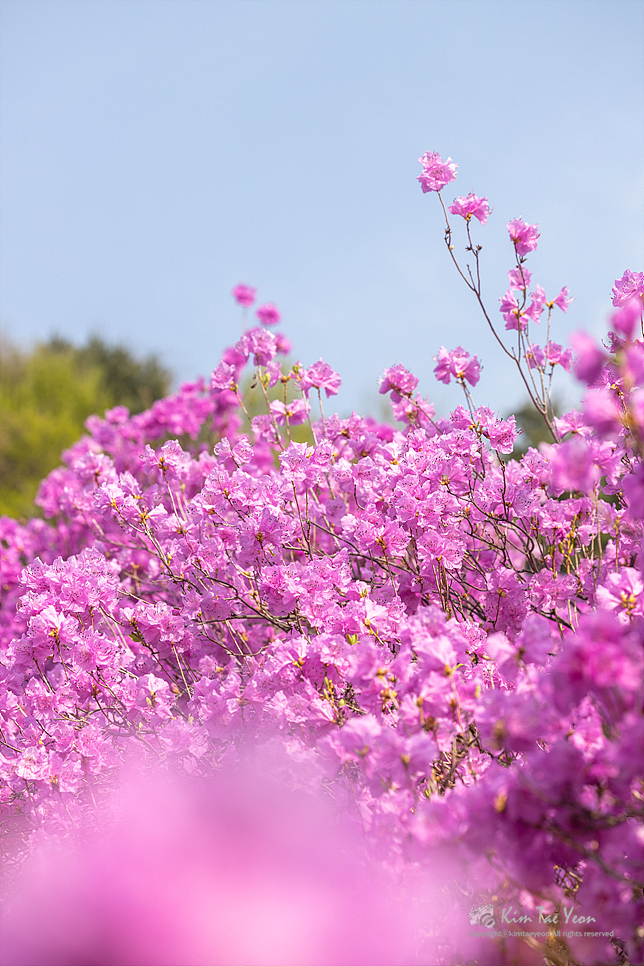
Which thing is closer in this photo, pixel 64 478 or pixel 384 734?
pixel 384 734

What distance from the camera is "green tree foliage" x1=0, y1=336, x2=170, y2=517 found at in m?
18.3

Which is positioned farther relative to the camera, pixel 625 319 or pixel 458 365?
pixel 458 365

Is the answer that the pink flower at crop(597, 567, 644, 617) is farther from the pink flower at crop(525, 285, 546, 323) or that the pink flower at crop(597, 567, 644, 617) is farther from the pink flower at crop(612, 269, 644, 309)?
the pink flower at crop(525, 285, 546, 323)

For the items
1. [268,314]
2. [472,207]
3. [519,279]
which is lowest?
[519,279]

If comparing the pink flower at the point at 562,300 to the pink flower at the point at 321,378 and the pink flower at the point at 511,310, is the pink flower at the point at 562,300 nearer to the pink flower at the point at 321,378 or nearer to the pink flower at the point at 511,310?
the pink flower at the point at 511,310

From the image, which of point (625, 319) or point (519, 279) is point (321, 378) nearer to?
point (519, 279)

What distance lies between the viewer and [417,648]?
1.64m

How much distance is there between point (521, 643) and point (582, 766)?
1.19ft

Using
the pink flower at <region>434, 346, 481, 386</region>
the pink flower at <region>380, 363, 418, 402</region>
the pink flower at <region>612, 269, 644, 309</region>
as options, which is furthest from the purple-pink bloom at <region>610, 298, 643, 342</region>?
the pink flower at <region>380, 363, 418, 402</region>

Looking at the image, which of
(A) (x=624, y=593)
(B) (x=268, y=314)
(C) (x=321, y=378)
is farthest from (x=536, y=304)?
(B) (x=268, y=314)

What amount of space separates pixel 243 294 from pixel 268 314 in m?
0.73

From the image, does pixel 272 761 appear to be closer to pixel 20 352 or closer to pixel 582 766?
pixel 582 766

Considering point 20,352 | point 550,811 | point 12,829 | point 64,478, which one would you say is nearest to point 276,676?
point 550,811

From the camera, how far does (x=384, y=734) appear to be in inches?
61.7
